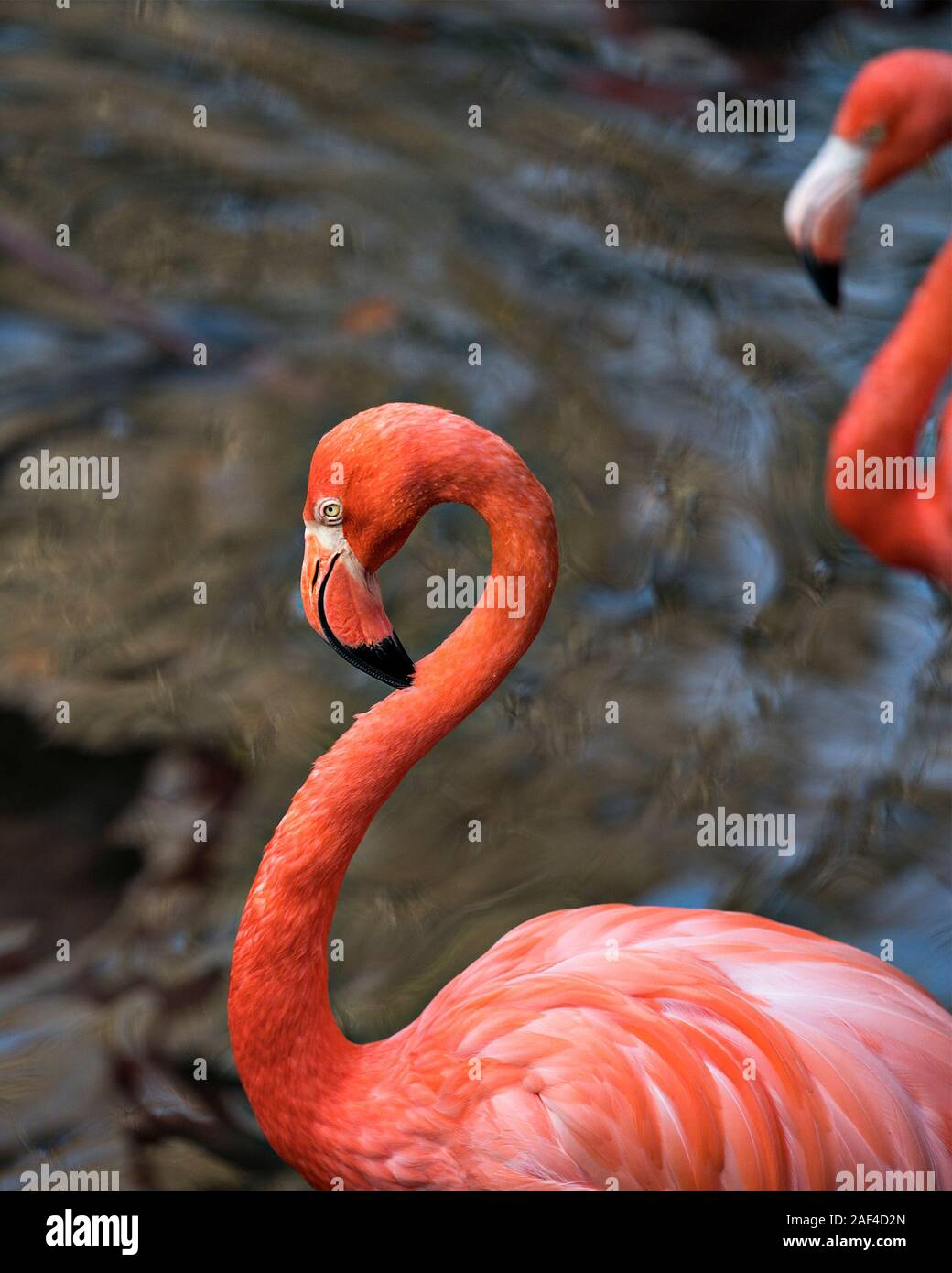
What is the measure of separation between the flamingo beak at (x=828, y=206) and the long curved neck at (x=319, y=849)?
3.28 feet

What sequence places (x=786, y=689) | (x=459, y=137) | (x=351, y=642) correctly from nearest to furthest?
1. (x=351, y=642)
2. (x=786, y=689)
3. (x=459, y=137)

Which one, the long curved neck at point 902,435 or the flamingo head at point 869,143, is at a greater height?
the flamingo head at point 869,143

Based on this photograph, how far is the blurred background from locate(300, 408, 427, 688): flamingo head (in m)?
0.91

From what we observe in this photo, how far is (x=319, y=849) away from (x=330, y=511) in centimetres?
43

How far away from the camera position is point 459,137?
161 inches
